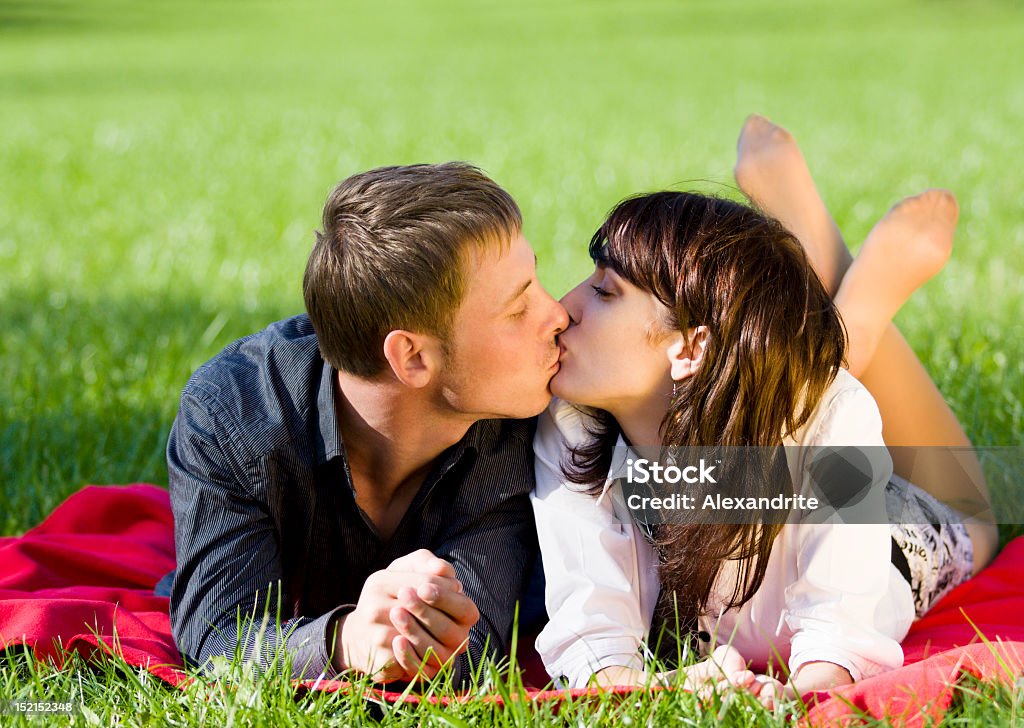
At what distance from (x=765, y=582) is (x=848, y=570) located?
214 mm

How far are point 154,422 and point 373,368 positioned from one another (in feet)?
5.94

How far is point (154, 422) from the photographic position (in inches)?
164

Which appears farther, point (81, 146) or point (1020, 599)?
point (81, 146)

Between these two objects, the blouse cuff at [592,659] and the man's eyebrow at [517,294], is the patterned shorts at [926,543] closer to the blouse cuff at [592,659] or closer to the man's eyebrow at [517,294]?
the blouse cuff at [592,659]

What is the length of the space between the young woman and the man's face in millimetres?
67

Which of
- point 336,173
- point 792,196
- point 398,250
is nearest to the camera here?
point 398,250

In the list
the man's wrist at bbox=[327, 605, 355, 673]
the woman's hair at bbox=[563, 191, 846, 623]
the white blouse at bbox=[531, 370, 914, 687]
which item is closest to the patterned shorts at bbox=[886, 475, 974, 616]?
the white blouse at bbox=[531, 370, 914, 687]

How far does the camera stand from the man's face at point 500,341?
256cm

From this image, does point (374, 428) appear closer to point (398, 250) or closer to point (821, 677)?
point (398, 250)

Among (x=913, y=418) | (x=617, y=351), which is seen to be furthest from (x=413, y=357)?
(x=913, y=418)

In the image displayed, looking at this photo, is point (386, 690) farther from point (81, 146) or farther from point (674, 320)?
A: point (81, 146)

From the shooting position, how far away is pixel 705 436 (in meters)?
2.55

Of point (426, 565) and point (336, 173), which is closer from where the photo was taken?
point (426, 565)

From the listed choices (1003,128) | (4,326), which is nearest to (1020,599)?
(4,326)
